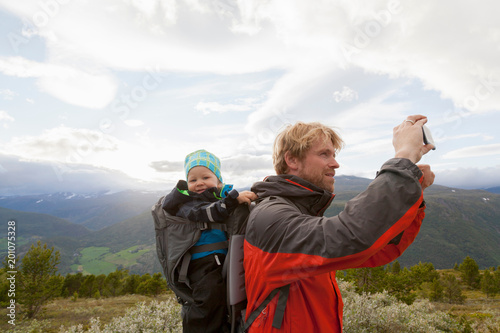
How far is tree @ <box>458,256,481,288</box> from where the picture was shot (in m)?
57.9

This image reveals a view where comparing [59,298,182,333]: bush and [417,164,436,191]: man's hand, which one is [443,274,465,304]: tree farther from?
[417,164,436,191]: man's hand

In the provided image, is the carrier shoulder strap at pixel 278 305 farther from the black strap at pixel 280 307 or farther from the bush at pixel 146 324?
the bush at pixel 146 324

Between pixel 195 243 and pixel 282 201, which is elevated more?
pixel 282 201

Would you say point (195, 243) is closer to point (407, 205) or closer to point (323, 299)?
point (323, 299)

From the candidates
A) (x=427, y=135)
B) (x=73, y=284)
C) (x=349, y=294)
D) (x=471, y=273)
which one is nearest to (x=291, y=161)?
(x=427, y=135)

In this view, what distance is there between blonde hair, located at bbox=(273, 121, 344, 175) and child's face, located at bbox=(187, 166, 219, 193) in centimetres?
133

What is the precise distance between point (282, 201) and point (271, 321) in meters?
1.03

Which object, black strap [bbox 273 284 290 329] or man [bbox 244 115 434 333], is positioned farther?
black strap [bbox 273 284 290 329]

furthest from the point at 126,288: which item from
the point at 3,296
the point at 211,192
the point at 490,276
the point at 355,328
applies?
the point at 490,276

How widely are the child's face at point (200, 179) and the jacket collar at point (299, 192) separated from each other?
1.57 m

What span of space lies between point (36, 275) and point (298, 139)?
30.0m

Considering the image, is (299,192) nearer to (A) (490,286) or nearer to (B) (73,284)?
(B) (73,284)

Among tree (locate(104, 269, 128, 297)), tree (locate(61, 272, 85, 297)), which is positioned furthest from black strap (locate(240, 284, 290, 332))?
tree (locate(61, 272, 85, 297))

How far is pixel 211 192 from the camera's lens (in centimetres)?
361
